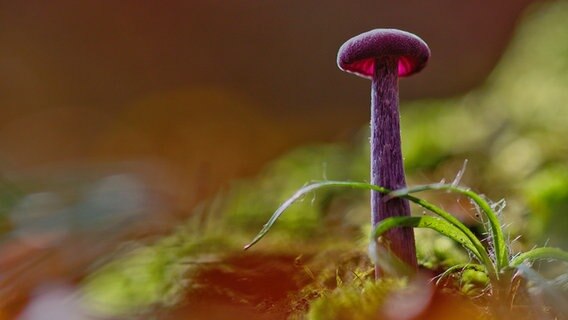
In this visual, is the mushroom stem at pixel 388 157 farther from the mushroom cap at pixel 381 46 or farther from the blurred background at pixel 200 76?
the blurred background at pixel 200 76

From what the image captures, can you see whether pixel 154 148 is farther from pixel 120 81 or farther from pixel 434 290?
pixel 434 290

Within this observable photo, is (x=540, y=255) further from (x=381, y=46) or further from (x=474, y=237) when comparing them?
(x=381, y=46)

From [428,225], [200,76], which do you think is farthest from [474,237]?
[200,76]

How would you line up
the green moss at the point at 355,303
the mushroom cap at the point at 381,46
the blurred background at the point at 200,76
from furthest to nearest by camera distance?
the blurred background at the point at 200,76 → the mushroom cap at the point at 381,46 → the green moss at the point at 355,303

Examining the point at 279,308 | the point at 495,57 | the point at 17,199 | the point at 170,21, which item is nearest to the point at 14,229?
the point at 17,199

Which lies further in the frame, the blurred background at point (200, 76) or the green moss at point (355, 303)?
the blurred background at point (200, 76)

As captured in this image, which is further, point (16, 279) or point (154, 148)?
point (154, 148)

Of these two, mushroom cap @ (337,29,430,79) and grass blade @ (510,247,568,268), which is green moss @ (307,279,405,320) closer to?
grass blade @ (510,247,568,268)

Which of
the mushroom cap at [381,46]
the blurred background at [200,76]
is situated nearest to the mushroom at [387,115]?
the mushroom cap at [381,46]
